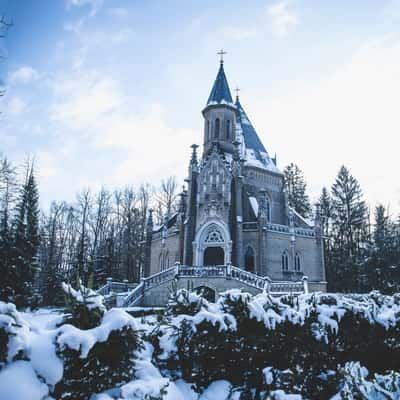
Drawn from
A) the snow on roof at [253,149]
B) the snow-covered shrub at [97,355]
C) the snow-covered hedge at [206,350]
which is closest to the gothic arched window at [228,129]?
the snow on roof at [253,149]

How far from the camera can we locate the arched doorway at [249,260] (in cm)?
2870

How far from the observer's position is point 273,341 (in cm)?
540

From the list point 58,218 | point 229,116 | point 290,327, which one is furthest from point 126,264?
point 290,327

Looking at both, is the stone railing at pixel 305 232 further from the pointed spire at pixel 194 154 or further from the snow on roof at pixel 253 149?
the pointed spire at pixel 194 154

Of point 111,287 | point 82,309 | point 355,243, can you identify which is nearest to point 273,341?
point 82,309

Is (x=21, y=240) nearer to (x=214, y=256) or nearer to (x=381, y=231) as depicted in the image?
(x=214, y=256)

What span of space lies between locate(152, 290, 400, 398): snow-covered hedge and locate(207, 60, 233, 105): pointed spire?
30.0 metres

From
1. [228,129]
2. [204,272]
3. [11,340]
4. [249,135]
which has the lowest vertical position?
[11,340]

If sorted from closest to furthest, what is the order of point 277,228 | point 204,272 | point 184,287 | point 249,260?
point 184,287, point 204,272, point 249,260, point 277,228

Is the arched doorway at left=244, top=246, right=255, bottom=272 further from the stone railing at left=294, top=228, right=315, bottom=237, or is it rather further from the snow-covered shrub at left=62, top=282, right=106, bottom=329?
the snow-covered shrub at left=62, top=282, right=106, bottom=329

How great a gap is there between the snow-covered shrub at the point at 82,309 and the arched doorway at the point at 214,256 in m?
24.0

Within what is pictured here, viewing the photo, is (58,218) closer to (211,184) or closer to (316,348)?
(211,184)

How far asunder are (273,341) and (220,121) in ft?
98.8

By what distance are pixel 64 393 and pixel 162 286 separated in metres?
18.5
